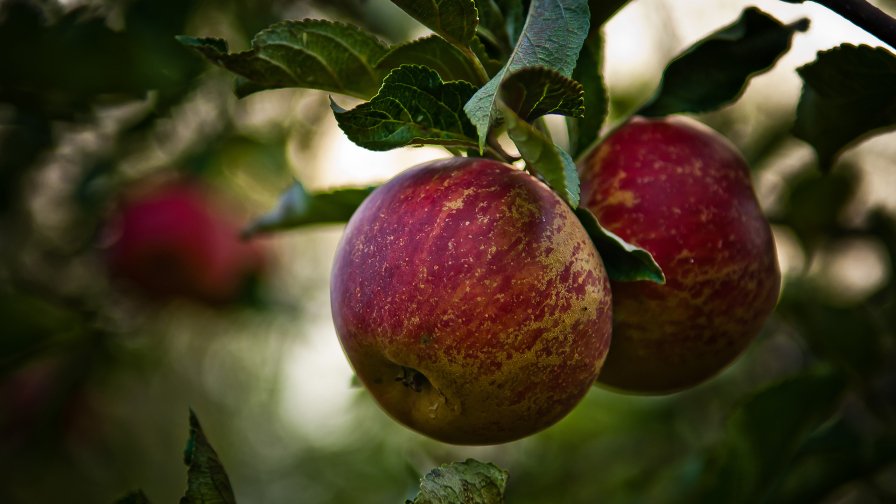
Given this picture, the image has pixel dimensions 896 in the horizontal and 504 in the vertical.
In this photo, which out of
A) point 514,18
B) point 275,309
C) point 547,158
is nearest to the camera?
point 547,158

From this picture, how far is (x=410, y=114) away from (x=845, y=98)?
1.70 feet

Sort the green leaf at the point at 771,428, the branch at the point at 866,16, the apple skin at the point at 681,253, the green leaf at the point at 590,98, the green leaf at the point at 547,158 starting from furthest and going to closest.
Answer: the green leaf at the point at 771,428, the green leaf at the point at 590,98, the apple skin at the point at 681,253, the branch at the point at 866,16, the green leaf at the point at 547,158

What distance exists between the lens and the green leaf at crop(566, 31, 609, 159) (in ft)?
3.32

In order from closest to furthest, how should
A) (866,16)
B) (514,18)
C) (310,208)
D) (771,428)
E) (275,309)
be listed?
1. (866,16)
2. (514,18)
3. (310,208)
4. (771,428)
5. (275,309)

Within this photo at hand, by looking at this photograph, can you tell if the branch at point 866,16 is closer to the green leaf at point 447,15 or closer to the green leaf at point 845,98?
the green leaf at point 845,98

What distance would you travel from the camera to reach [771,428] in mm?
1256

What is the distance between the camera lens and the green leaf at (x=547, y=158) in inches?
27.0

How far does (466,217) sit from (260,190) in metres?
2.30

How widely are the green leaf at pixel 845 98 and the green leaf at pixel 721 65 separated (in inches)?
2.3

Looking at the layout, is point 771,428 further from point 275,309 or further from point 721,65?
point 275,309

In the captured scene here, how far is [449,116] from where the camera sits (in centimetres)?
80

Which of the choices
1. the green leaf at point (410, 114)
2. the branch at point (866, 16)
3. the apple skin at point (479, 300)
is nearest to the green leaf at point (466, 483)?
the apple skin at point (479, 300)

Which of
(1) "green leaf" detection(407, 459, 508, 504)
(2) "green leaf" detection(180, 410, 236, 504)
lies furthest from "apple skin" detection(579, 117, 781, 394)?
(2) "green leaf" detection(180, 410, 236, 504)

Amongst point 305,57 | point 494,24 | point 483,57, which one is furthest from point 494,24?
point 305,57
